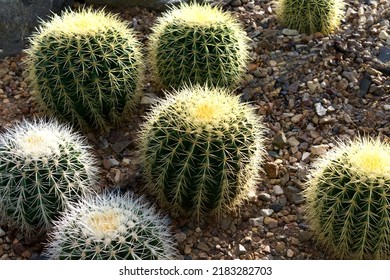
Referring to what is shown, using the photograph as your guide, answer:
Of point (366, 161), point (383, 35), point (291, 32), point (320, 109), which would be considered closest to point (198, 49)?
point (320, 109)

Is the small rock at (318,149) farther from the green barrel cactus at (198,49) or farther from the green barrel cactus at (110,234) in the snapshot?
the green barrel cactus at (110,234)

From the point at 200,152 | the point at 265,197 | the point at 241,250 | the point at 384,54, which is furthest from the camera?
the point at 384,54

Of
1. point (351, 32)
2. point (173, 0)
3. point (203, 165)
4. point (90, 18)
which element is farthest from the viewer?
point (173, 0)

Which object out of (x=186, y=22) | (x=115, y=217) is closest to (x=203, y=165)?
(x=115, y=217)

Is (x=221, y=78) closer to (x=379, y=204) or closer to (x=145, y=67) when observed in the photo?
(x=145, y=67)

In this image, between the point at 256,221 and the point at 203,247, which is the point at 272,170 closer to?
the point at 256,221

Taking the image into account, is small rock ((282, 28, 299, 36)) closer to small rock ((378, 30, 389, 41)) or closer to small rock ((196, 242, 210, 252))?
small rock ((378, 30, 389, 41))

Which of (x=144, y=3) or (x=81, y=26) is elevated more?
(x=81, y=26)
